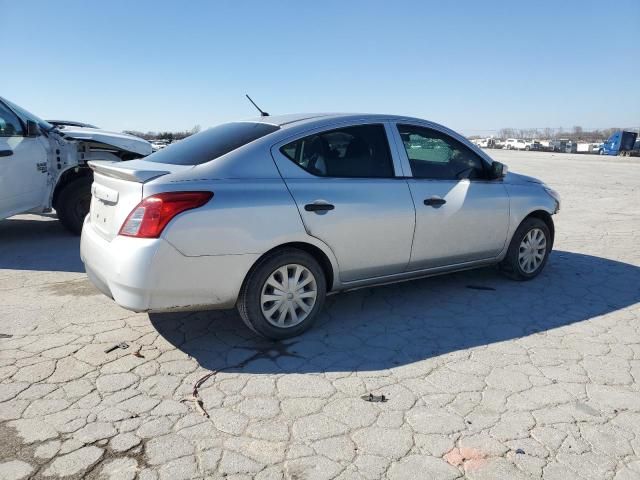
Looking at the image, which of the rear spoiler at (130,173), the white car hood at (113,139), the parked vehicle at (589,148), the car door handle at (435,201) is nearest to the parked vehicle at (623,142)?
the parked vehicle at (589,148)

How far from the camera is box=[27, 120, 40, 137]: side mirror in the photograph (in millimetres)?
6477

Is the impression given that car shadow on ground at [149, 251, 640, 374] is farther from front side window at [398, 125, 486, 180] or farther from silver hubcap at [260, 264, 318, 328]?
front side window at [398, 125, 486, 180]

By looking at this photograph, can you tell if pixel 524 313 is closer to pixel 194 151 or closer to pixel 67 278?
pixel 194 151

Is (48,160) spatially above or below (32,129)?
below

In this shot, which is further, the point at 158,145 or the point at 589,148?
the point at 589,148

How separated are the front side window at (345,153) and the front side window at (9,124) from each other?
4.53 metres

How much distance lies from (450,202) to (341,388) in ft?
→ 6.76

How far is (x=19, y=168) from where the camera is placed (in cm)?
637

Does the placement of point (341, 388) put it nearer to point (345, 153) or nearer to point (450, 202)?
point (345, 153)

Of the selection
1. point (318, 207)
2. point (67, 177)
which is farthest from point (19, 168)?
point (318, 207)

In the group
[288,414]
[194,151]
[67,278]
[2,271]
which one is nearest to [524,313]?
[288,414]

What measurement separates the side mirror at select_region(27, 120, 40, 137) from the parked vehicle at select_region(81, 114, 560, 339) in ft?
10.9

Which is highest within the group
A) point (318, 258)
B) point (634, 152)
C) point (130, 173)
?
point (130, 173)

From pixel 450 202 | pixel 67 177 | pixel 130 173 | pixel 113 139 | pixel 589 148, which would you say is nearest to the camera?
pixel 130 173
